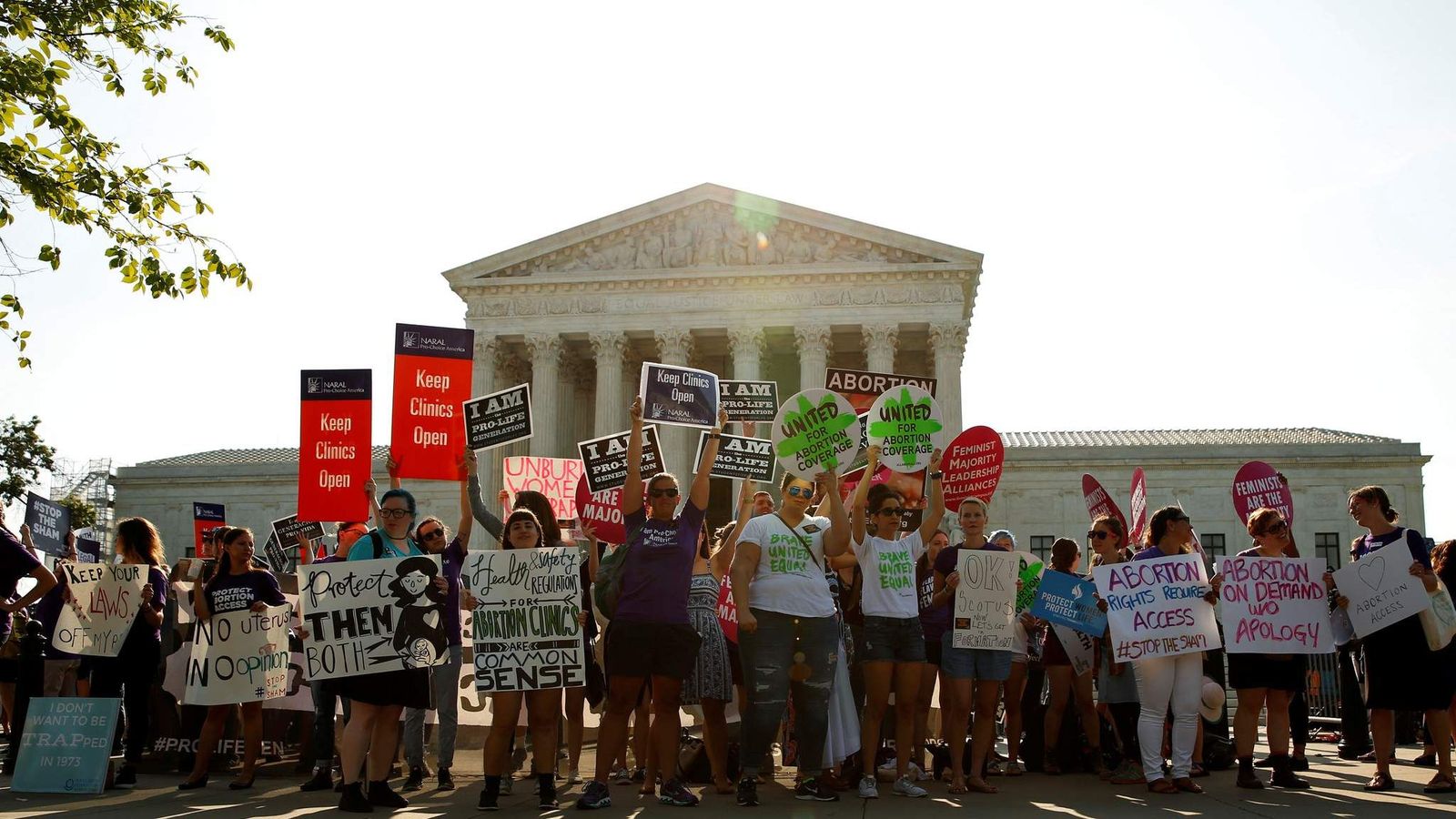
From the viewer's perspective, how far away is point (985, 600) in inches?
396

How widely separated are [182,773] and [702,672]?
527cm

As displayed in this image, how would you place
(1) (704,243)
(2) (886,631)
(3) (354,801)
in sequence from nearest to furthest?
1. (3) (354,801)
2. (2) (886,631)
3. (1) (704,243)

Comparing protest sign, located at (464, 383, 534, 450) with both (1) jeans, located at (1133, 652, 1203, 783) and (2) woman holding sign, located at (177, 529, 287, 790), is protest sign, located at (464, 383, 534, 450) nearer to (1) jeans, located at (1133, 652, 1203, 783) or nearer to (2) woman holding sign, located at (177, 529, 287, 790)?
(2) woman holding sign, located at (177, 529, 287, 790)

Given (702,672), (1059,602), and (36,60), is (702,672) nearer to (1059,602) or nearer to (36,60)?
(1059,602)

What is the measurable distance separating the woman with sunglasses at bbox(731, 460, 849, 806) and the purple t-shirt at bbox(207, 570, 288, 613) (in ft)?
13.4

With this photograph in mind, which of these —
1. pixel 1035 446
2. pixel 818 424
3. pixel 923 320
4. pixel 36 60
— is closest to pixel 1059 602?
pixel 818 424

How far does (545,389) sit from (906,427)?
3518cm

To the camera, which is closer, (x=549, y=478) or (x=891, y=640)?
(x=891, y=640)

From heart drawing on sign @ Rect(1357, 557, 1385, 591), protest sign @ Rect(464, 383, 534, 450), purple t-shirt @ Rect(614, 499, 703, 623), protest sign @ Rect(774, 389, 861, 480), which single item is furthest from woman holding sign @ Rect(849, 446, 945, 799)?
protest sign @ Rect(464, 383, 534, 450)

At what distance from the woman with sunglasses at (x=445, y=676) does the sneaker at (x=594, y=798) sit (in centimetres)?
225

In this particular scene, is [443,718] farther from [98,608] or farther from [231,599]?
[98,608]

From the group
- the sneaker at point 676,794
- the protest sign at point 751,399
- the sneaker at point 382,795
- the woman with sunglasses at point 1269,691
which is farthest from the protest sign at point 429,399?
the woman with sunglasses at point 1269,691

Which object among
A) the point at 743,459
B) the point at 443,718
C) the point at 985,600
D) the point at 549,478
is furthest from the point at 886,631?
the point at 549,478

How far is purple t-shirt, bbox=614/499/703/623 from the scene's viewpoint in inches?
338
